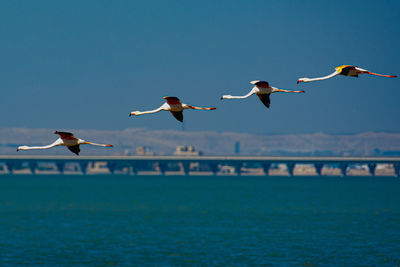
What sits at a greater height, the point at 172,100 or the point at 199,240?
the point at 172,100

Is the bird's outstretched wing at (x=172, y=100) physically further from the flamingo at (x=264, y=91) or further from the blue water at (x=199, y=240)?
the blue water at (x=199, y=240)

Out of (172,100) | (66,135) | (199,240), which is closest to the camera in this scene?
(172,100)

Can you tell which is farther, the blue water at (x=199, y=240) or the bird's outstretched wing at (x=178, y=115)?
the blue water at (x=199, y=240)

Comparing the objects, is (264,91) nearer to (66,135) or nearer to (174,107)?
(174,107)

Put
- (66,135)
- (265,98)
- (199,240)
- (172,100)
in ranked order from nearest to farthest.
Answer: (172,100)
(66,135)
(265,98)
(199,240)

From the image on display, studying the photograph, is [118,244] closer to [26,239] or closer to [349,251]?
[26,239]

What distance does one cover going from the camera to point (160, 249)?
124 metres

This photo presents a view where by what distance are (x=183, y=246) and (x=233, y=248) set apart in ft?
28.3

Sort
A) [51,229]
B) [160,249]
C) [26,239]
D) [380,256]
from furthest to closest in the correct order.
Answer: [51,229]
[26,239]
[160,249]
[380,256]

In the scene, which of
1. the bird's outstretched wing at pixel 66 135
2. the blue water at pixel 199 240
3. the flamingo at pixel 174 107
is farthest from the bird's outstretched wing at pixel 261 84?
the blue water at pixel 199 240

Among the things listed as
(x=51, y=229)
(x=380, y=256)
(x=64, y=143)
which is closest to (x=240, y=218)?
(x=51, y=229)

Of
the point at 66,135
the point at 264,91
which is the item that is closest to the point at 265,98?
the point at 264,91

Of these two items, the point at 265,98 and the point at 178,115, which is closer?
the point at 178,115

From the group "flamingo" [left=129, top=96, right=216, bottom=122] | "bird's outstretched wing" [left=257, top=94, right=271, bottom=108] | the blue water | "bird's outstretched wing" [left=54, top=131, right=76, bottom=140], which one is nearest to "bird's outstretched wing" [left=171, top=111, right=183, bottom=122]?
"flamingo" [left=129, top=96, right=216, bottom=122]
